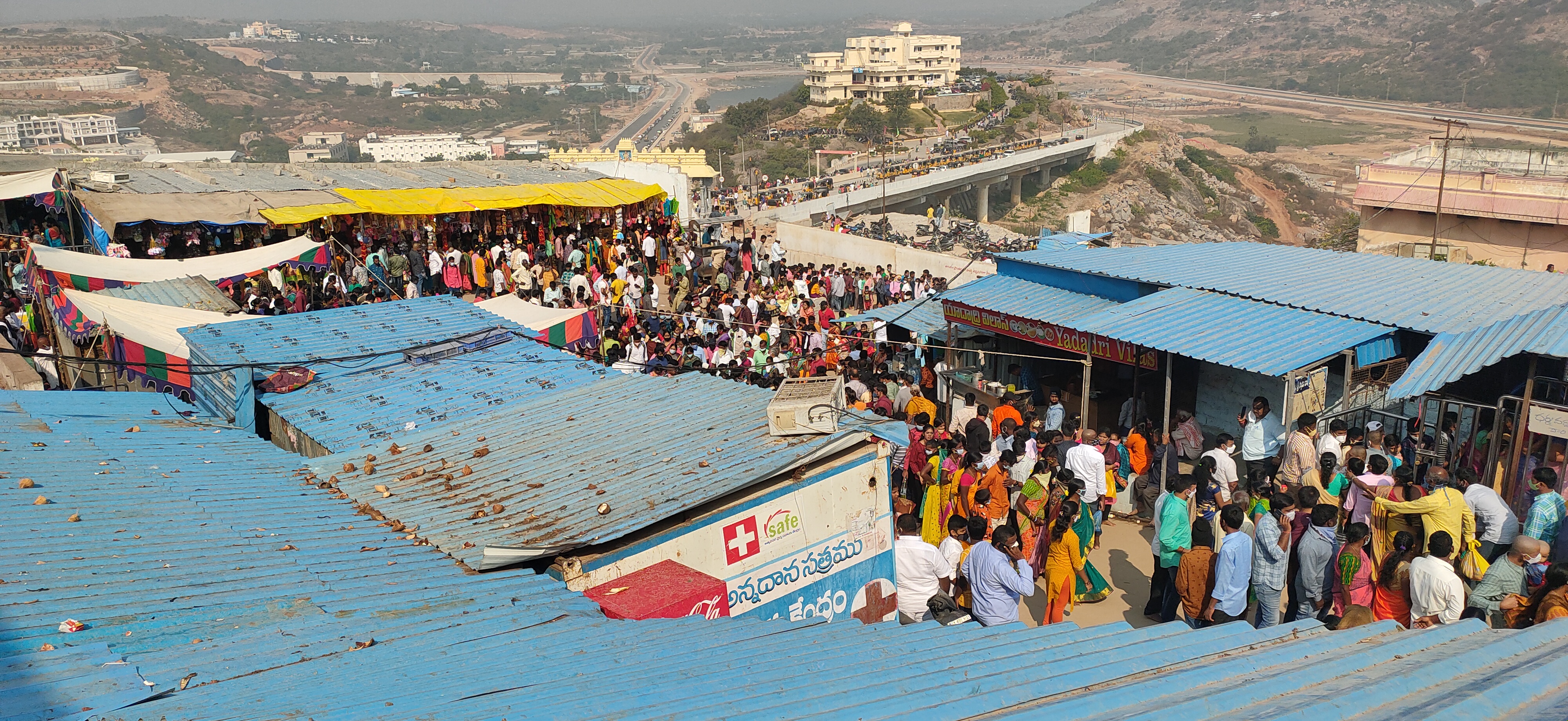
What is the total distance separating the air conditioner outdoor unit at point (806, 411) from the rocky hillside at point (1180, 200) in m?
57.7

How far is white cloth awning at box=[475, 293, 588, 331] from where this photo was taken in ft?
36.9

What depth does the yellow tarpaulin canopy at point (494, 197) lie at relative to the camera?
1558cm

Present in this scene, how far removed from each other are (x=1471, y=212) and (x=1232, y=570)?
76.8ft

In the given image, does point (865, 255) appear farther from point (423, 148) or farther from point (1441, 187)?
point (423, 148)

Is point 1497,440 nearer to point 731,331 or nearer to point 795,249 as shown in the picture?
point 731,331

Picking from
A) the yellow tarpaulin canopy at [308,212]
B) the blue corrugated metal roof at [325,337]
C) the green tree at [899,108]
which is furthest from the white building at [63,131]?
the blue corrugated metal roof at [325,337]

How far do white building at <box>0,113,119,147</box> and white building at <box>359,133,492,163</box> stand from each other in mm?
24700

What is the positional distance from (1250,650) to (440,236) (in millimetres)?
14559

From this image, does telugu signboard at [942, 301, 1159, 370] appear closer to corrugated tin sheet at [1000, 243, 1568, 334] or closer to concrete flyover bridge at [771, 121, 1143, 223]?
corrugated tin sheet at [1000, 243, 1568, 334]

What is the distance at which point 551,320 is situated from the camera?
11359mm

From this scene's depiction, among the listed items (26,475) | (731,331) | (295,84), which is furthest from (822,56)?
(26,475)

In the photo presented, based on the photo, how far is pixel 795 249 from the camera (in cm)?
2222

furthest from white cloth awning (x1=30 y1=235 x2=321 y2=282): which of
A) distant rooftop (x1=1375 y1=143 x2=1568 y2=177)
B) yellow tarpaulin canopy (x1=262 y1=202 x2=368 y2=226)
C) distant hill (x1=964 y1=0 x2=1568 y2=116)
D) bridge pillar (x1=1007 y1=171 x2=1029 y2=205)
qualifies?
distant hill (x1=964 y1=0 x2=1568 y2=116)

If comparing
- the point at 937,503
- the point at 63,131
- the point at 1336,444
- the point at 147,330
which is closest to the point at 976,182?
the point at 1336,444
